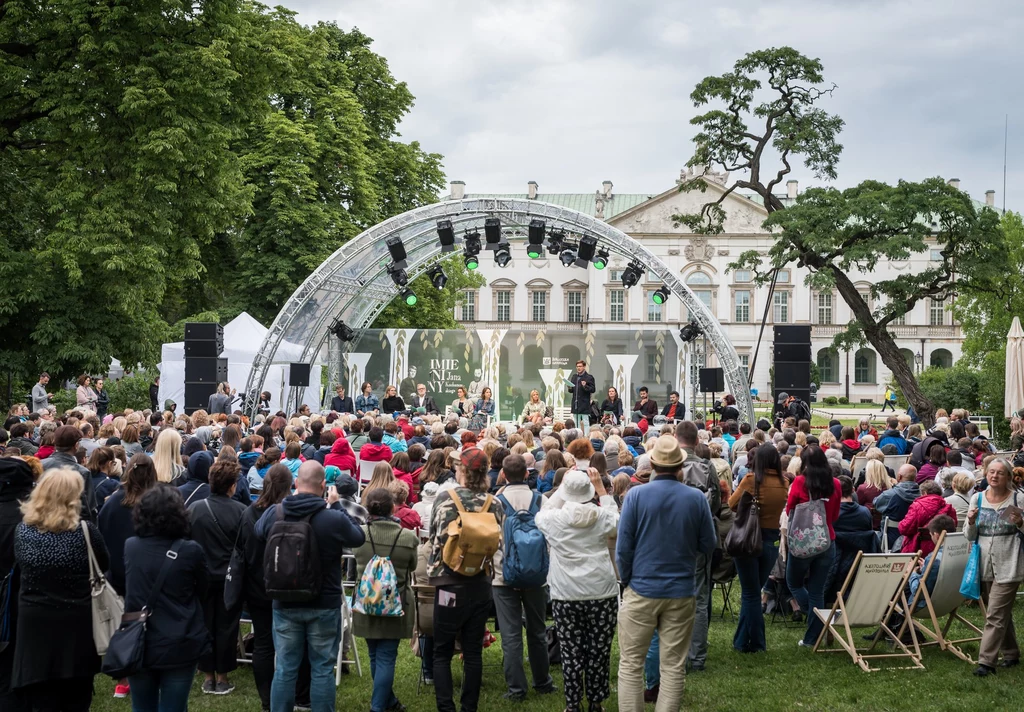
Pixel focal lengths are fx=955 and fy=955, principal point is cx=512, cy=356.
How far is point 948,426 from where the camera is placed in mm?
13414

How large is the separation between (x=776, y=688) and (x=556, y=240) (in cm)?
1428

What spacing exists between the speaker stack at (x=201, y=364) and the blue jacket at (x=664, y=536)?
14.8 meters

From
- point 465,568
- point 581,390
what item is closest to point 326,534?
point 465,568

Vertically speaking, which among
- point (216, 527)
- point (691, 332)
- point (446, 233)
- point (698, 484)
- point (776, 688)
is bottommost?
point (776, 688)

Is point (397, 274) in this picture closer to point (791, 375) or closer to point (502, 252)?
point (502, 252)

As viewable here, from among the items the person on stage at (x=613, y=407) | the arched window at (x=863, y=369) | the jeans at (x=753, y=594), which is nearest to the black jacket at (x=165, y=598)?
the jeans at (x=753, y=594)

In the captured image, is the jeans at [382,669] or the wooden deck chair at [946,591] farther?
the wooden deck chair at [946,591]

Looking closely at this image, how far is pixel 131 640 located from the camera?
4652 mm

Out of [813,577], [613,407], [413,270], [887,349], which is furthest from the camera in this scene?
[413,270]

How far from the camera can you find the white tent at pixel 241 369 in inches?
881

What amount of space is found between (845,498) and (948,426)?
6485 mm

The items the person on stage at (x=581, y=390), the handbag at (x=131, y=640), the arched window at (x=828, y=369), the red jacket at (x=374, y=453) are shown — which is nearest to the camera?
the handbag at (x=131, y=640)

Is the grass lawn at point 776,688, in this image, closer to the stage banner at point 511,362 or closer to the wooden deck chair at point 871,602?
the wooden deck chair at point 871,602

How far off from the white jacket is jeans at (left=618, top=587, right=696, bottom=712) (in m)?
0.28
